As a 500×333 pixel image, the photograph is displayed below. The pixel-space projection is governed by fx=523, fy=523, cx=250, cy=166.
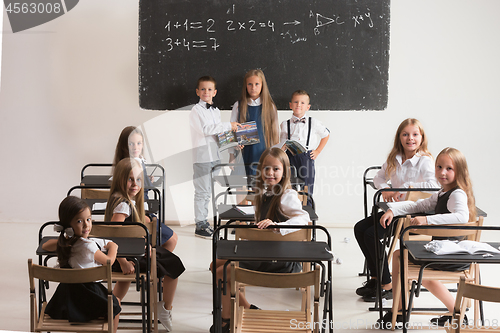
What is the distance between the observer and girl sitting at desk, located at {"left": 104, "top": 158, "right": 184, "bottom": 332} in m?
3.07

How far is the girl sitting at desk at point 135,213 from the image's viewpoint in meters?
3.07

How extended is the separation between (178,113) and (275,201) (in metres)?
2.44

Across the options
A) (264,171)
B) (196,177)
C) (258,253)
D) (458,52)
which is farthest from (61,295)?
(458,52)

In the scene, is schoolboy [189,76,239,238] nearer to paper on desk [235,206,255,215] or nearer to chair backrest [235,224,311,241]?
paper on desk [235,206,255,215]

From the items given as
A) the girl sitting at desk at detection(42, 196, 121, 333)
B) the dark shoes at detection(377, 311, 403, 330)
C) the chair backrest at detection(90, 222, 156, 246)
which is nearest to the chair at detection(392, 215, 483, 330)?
the dark shoes at detection(377, 311, 403, 330)

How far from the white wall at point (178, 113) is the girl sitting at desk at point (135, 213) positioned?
2.15 meters

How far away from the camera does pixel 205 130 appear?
16.3 ft

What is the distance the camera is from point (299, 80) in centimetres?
510

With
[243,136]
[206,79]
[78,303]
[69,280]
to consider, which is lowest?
[78,303]

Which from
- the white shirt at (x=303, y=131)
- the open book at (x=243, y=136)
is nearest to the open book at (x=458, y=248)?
the white shirt at (x=303, y=131)

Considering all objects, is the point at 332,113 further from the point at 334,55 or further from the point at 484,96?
the point at 484,96

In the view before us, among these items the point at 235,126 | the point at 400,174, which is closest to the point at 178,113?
the point at 235,126

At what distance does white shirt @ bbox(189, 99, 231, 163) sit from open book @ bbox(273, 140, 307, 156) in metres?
0.53

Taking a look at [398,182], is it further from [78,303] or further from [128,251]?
[78,303]
